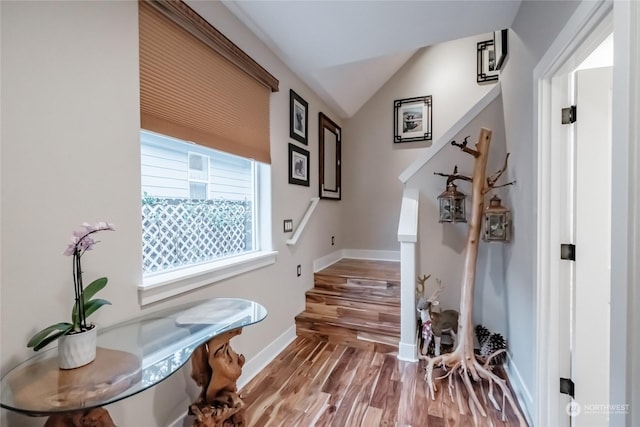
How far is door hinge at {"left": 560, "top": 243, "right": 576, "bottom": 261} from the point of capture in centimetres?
129

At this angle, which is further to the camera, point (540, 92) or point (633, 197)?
point (540, 92)

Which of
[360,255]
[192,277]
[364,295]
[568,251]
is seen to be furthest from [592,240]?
[360,255]

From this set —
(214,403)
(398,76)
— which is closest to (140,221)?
(214,403)

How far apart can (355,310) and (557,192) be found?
6.00 feet

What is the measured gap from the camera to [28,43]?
2.93ft

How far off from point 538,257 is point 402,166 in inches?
97.4

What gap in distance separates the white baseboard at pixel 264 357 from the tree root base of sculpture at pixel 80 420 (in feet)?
2.43

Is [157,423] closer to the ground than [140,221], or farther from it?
closer to the ground

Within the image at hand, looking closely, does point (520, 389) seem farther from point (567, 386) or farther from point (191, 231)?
point (191, 231)

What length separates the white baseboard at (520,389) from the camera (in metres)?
1.54

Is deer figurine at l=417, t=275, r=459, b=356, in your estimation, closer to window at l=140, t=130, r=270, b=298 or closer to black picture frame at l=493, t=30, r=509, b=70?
window at l=140, t=130, r=270, b=298

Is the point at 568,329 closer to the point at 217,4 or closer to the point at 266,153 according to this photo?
the point at 266,153

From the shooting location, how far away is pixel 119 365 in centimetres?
89

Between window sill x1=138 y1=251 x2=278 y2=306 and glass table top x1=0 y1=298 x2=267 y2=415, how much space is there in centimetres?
10
